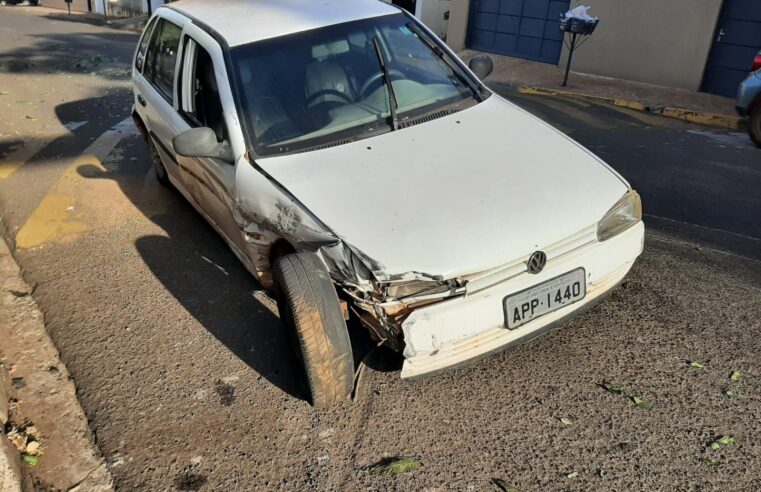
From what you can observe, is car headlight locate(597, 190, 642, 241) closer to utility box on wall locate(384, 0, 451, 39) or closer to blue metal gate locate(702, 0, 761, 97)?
blue metal gate locate(702, 0, 761, 97)

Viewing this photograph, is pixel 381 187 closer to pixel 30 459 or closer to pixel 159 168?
pixel 30 459

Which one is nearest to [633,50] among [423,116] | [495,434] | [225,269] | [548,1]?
[548,1]

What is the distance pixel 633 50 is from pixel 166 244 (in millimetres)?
8765

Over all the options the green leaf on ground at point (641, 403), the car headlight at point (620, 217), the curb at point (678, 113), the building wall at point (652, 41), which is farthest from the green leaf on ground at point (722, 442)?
the building wall at point (652, 41)

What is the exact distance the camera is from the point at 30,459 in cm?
295

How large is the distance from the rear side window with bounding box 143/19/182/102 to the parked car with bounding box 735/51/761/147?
21.1ft

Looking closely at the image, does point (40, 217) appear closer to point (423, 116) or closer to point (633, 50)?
point (423, 116)

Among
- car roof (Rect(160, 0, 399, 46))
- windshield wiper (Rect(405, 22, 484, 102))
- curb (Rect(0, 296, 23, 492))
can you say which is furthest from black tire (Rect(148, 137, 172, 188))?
curb (Rect(0, 296, 23, 492))

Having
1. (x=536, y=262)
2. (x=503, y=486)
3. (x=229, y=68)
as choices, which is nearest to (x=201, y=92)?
(x=229, y=68)

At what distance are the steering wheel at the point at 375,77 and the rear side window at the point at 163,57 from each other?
1.60m

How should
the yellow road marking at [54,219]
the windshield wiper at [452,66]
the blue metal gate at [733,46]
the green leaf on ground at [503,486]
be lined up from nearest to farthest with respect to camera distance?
the green leaf on ground at [503,486] < the windshield wiper at [452,66] < the yellow road marking at [54,219] < the blue metal gate at [733,46]

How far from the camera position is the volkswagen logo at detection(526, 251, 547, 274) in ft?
9.71

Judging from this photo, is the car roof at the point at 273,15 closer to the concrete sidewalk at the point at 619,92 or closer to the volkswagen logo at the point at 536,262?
the volkswagen logo at the point at 536,262

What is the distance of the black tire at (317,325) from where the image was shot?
291 cm
